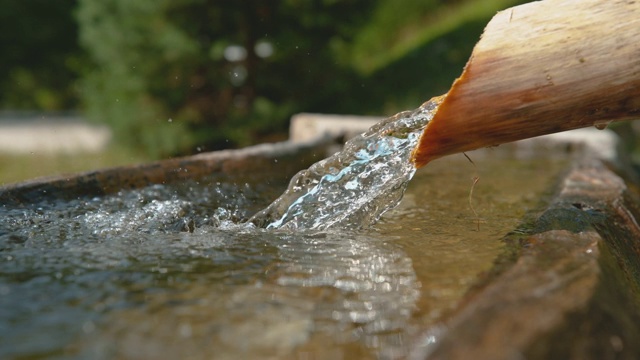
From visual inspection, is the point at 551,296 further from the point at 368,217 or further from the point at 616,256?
the point at 368,217

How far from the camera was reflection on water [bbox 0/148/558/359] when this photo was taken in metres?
1.49

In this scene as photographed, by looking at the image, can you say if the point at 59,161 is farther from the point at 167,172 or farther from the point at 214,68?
the point at 167,172

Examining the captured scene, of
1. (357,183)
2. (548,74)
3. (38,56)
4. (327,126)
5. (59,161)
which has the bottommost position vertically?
(59,161)

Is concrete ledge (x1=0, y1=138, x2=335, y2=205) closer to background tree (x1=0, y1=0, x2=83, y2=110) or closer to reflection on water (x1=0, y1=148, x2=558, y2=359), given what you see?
reflection on water (x1=0, y1=148, x2=558, y2=359)

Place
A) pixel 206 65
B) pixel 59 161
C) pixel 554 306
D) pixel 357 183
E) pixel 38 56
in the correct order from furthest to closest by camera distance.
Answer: pixel 38 56 < pixel 59 161 < pixel 206 65 < pixel 357 183 < pixel 554 306

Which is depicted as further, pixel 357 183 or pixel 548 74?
pixel 357 183

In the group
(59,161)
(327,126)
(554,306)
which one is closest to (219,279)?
(554,306)

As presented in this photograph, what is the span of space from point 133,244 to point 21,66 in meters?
14.5

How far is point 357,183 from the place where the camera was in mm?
3000

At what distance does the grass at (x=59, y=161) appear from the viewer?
8.55m

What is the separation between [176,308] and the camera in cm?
167

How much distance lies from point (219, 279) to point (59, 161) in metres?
8.11

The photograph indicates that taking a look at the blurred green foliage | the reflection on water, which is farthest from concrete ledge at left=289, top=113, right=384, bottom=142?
the reflection on water

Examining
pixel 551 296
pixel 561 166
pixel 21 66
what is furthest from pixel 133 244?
pixel 21 66
